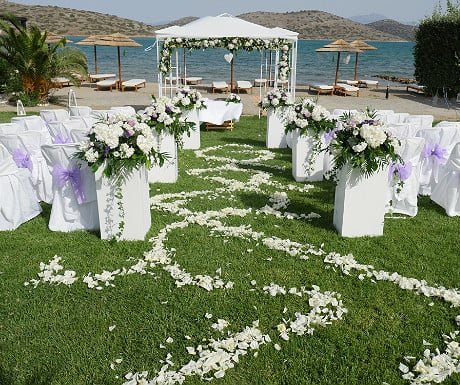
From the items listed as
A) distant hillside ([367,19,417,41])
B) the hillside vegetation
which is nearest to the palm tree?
the hillside vegetation

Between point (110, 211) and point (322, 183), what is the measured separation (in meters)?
4.21

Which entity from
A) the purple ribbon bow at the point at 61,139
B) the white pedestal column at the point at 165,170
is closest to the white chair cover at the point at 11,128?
the purple ribbon bow at the point at 61,139

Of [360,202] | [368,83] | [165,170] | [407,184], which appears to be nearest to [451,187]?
[407,184]

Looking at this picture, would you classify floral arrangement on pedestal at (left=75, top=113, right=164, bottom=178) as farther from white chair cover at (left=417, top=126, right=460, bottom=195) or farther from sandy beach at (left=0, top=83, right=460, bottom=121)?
sandy beach at (left=0, top=83, right=460, bottom=121)

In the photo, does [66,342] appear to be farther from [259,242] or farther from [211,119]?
[211,119]

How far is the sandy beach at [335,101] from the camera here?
16922mm

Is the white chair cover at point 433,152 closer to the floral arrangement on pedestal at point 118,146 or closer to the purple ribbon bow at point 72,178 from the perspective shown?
the floral arrangement on pedestal at point 118,146

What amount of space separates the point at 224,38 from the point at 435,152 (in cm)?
807

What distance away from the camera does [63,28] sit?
313 ft

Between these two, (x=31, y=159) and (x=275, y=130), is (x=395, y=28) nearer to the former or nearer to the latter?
(x=275, y=130)

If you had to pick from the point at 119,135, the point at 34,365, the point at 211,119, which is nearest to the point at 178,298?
the point at 34,365

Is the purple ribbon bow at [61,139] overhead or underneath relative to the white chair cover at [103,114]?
underneath

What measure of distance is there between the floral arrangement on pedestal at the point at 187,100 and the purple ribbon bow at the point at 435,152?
18.5 feet

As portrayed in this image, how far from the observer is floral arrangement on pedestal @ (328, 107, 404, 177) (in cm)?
510
